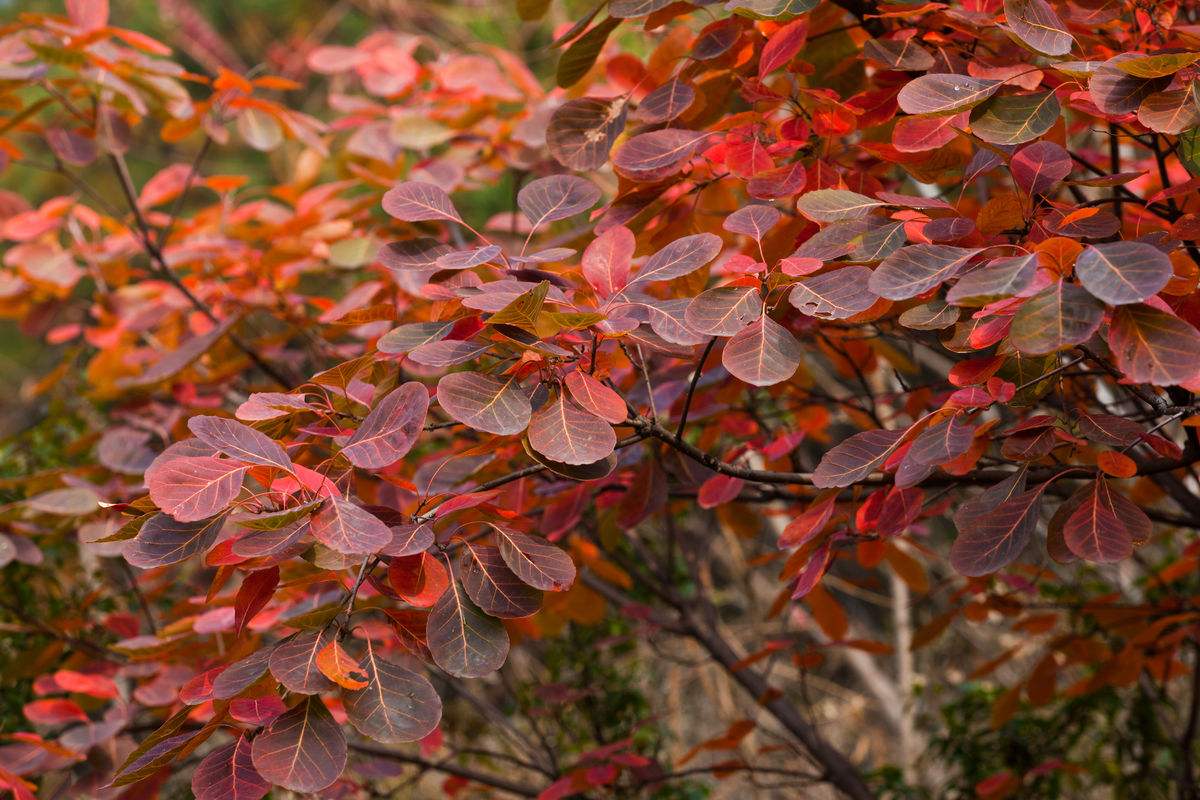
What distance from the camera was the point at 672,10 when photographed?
3.77 ft

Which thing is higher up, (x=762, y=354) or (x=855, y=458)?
(x=762, y=354)

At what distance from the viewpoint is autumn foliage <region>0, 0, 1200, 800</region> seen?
0.83 metres

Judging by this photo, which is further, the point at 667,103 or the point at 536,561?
the point at 667,103

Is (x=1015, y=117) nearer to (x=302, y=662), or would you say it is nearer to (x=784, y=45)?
(x=784, y=45)

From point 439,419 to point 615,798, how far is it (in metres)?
0.74

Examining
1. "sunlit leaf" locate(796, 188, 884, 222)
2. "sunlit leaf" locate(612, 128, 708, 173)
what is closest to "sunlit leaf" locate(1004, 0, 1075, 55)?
"sunlit leaf" locate(796, 188, 884, 222)

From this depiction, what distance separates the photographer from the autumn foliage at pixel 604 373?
0.83 m

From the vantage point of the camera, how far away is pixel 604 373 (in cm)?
94

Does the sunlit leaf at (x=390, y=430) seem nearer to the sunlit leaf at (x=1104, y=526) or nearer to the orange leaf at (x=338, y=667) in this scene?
the orange leaf at (x=338, y=667)

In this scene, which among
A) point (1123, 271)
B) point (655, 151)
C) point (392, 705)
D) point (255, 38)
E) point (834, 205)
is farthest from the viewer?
point (255, 38)

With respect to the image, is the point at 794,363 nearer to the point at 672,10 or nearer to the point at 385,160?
the point at 672,10

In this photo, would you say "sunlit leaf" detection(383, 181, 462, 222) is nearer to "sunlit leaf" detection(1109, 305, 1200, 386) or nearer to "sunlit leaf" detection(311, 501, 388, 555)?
"sunlit leaf" detection(311, 501, 388, 555)

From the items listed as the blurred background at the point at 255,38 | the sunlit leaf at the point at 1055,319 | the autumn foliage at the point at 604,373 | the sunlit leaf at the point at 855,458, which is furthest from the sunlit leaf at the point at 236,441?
the blurred background at the point at 255,38

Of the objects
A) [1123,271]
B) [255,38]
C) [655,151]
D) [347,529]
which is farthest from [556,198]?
[255,38]
